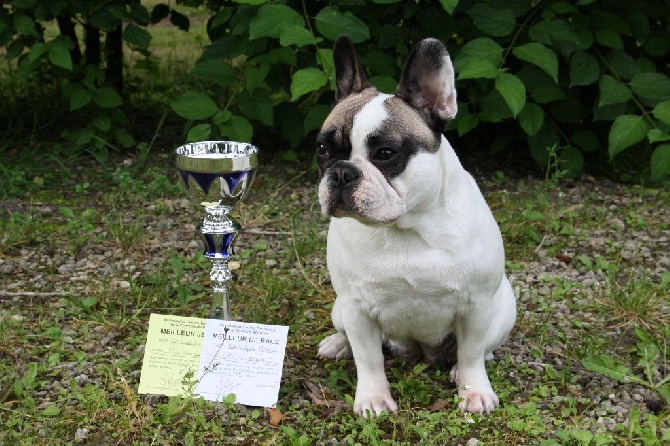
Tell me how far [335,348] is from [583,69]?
2.36 meters

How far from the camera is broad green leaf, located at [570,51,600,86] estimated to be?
4980 mm

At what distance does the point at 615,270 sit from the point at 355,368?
146cm

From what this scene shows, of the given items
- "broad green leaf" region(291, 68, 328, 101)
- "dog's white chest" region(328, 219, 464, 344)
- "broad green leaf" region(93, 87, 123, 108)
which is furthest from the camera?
"broad green leaf" region(93, 87, 123, 108)

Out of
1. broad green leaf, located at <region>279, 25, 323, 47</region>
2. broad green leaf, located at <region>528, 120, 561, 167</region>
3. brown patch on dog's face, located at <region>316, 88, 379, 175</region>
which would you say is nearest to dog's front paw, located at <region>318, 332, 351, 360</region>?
brown patch on dog's face, located at <region>316, 88, 379, 175</region>

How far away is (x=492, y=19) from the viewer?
489cm

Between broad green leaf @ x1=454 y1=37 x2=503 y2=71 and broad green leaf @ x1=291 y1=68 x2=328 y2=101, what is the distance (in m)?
0.74

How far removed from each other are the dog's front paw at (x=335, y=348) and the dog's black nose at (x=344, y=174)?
95 centimetres

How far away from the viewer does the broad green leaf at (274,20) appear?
452 centimetres

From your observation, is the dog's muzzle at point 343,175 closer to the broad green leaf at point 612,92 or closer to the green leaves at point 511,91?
→ the green leaves at point 511,91

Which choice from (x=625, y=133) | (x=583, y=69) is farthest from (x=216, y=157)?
(x=583, y=69)

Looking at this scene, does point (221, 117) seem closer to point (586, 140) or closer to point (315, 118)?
point (315, 118)

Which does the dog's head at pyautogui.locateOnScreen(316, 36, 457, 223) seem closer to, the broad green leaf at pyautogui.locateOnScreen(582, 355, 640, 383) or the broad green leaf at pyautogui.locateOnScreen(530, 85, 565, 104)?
the broad green leaf at pyautogui.locateOnScreen(582, 355, 640, 383)

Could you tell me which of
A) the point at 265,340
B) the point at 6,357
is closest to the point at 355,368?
the point at 265,340

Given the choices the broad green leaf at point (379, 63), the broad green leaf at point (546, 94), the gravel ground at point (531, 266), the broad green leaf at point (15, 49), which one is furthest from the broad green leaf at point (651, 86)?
the broad green leaf at point (15, 49)
